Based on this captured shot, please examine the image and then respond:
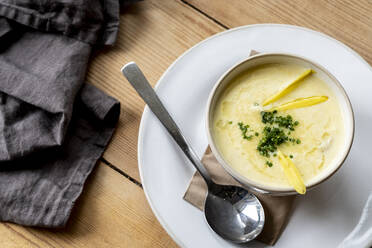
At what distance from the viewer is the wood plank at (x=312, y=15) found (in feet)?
4.87

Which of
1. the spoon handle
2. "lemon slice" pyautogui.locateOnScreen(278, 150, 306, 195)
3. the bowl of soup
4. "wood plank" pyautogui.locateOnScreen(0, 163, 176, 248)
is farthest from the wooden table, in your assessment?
"lemon slice" pyautogui.locateOnScreen(278, 150, 306, 195)

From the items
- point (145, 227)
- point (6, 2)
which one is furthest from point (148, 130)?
point (6, 2)

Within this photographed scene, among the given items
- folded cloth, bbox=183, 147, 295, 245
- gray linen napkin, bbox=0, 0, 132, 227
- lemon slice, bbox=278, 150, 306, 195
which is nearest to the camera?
lemon slice, bbox=278, 150, 306, 195

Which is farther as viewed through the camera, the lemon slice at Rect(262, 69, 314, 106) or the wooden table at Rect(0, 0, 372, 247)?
the wooden table at Rect(0, 0, 372, 247)

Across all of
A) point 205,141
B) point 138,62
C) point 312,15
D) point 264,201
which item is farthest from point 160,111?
point 312,15

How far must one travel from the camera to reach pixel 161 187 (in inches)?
52.4

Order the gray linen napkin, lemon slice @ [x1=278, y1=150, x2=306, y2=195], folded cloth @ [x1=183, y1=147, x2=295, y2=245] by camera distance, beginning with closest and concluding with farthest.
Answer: lemon slice @ [x1=278, y1=150, x2=306, y2=195] → folded cloth @ [x1=183, y1=147, x2=295, y2=245] → the gray linen napkin

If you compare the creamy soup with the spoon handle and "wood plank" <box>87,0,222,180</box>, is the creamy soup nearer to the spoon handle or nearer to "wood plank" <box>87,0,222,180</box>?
the spoon handle

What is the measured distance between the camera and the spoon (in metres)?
1.31

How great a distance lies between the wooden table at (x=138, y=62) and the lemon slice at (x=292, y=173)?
459mm

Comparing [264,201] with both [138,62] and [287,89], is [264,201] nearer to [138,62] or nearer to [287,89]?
[287,89]

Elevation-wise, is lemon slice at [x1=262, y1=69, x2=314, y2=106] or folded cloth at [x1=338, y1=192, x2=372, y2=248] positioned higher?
lemon slice at [x1=262, y1=69, x2=314, y2=106]

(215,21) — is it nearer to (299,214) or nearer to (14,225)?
(299,214)

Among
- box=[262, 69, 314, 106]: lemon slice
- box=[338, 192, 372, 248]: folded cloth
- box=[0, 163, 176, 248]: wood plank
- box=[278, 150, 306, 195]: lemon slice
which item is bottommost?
box=[0, 163, 176, 248]: wood plank
